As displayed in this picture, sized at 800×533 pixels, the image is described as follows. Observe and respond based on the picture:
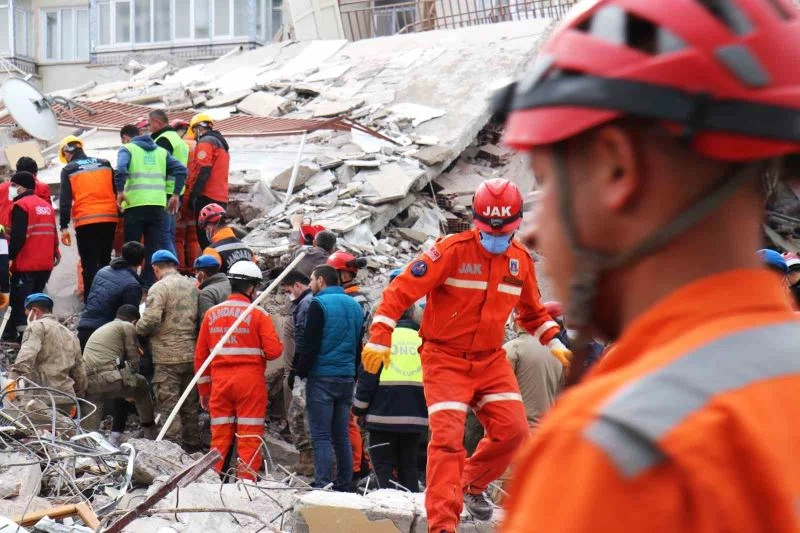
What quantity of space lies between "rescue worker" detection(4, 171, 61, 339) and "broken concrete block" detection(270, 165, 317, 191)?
3147mm

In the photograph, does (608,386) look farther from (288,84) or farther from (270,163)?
(288,84)

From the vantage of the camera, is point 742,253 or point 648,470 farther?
point 742,253

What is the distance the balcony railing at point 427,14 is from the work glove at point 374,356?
1766 centimetres

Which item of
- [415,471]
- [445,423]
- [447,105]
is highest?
[447,105]

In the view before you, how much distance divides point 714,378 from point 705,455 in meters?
0.10

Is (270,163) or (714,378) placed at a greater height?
(714,378)

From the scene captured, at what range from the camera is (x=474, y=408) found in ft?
22.2

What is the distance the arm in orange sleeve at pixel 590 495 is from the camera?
45.4 inches

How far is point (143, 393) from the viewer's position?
1038 centimetres

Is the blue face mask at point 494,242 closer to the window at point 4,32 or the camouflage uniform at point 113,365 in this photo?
the camouflage uniform at point 113,365

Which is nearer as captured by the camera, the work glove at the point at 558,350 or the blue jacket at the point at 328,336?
the work glove at the point at 558,350

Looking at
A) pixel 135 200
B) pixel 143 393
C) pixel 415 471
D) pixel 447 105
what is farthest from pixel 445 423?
pixel 447 105

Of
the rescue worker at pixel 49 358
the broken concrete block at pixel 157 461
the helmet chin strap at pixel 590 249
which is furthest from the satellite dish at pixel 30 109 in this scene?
the helmet chin strap at pixel 590 249

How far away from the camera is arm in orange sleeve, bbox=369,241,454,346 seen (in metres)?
6.50
